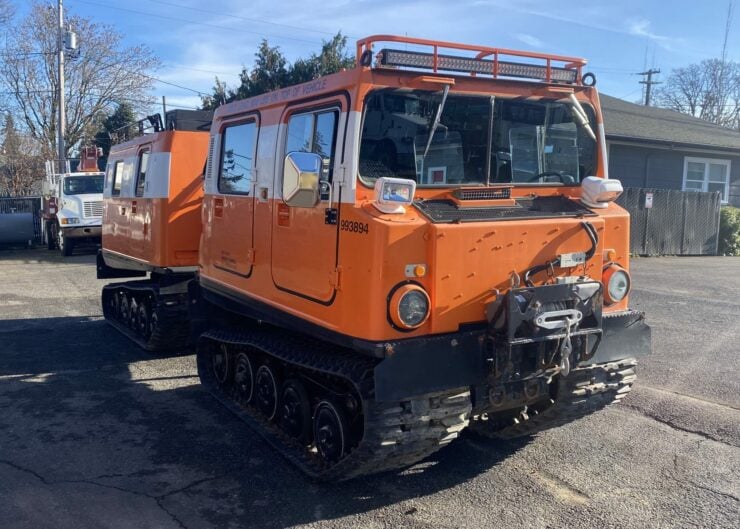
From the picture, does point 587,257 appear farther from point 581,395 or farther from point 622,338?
A: point 581,395

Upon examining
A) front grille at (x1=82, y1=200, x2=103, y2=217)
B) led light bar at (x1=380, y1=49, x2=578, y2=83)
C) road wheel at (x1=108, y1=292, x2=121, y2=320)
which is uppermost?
led light bar at (x1=380, y1=49, x2=578, y2=83)

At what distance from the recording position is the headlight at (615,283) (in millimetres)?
4676

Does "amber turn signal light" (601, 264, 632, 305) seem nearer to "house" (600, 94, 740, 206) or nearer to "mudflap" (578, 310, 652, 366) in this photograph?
"mudflap" (578, 310, 652, 366)

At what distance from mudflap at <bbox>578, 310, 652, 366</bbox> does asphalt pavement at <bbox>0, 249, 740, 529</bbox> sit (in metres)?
0.86

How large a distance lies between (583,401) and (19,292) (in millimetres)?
12164

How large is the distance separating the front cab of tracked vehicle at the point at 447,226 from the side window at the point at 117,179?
5374 millimetres

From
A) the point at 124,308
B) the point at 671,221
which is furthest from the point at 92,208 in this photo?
the point at 671,221

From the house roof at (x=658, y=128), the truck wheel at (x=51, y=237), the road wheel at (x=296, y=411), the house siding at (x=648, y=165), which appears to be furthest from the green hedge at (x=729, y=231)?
the truck wheel at (x=51, y=237)

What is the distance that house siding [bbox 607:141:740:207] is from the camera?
22.3 metres

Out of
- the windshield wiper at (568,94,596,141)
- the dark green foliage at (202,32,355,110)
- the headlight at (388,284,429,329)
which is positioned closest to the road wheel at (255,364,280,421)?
the headlight at (388,284,429,329)

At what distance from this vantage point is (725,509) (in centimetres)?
420

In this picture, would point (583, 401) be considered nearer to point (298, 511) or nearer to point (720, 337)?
point (298, 511)

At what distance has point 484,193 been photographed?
4605 millimetres

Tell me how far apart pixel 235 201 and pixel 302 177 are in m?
1.81
